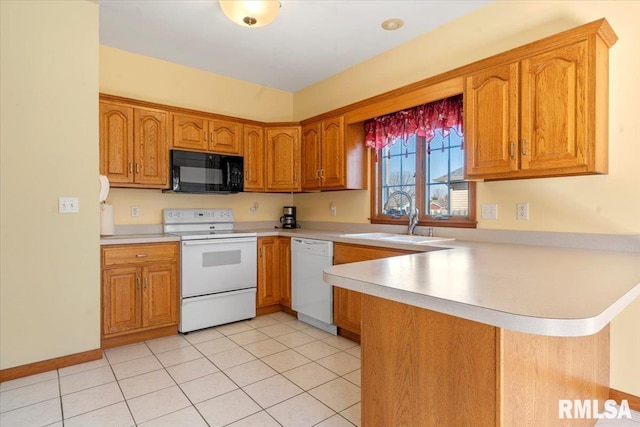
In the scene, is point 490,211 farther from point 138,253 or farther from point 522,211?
point 138,253

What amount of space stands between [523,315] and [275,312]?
3.26 metres

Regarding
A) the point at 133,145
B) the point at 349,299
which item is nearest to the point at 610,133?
the point at 349,299

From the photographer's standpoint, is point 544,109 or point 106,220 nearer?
point 544,109

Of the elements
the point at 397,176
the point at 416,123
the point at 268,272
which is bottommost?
the point at 268,272

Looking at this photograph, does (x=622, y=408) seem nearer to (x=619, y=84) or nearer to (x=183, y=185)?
(x=619, y=84)

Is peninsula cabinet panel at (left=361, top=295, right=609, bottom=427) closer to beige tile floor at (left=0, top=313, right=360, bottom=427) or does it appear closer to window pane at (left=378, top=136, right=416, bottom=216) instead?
beige tile floor at (left=0, top=313, right=360, bottom=427)

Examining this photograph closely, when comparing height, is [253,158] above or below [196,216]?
above

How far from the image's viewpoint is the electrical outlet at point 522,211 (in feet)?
7.69

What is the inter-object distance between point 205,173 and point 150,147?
1.80ft

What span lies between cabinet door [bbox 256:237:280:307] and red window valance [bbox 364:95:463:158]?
4.88 ft

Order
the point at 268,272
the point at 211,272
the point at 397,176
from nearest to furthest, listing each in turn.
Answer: the point at 211,272
the point at 397,176
the point at 268,272

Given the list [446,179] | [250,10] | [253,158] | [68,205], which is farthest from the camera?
[253,158]

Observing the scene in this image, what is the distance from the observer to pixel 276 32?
302cm

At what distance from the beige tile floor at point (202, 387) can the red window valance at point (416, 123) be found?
6.24 ft
